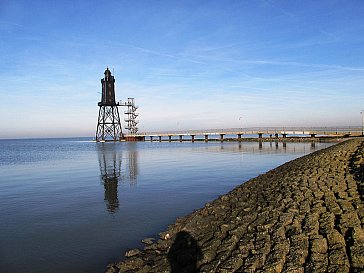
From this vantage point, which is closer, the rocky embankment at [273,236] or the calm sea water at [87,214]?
the rocky embankment at [273,236]

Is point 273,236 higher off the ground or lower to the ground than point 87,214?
higher

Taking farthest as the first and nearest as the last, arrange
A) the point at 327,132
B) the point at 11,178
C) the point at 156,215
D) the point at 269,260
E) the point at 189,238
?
the point at 327,132
the point at 11,178
the point at 156,215
the point at 189,238
the point at 269,260

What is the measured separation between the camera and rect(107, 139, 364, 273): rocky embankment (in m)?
5.00

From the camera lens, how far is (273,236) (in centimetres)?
610

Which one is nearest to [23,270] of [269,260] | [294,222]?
[269,260]

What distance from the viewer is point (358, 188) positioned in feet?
28.1

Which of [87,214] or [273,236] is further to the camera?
[87,214]

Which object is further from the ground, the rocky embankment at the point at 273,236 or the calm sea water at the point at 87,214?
the rocky embankment at the point at 273,236

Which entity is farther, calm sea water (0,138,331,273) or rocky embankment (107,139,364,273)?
calm sea water (0,138,331,273)

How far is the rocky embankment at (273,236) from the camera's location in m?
5.00

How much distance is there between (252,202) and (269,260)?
14.8 feet

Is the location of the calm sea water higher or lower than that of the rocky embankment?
lower

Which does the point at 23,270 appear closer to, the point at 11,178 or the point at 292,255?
the point at 292,255

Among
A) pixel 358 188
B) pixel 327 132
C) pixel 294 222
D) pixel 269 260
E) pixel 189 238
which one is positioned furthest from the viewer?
pixel 327 132
